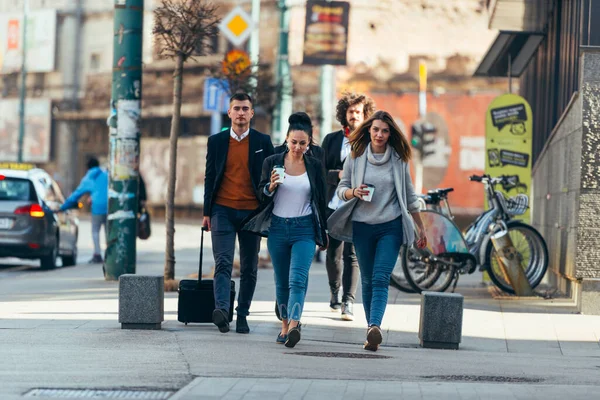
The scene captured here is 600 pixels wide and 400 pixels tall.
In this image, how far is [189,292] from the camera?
34.4 feet

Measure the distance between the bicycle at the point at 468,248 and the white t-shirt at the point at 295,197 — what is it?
14.2 ft

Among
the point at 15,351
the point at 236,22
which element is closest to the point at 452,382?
the point at 15,351

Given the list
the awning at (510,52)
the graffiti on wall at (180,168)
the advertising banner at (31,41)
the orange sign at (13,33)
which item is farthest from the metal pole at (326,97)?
the orange sign at (13,33)

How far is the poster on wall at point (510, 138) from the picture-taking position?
54.8ft

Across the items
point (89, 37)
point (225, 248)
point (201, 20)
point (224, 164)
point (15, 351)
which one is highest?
point (89, 37)

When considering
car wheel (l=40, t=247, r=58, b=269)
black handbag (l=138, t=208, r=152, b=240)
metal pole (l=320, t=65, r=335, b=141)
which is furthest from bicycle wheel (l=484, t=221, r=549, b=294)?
metal pole (l=320, t=65, r=335, b=141)

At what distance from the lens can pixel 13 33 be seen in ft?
208

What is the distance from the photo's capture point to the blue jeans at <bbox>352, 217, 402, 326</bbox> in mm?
9555

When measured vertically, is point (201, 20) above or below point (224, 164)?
above

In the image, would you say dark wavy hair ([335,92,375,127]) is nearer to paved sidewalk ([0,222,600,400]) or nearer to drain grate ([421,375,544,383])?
paved sidewalk ([0,222,600,400])

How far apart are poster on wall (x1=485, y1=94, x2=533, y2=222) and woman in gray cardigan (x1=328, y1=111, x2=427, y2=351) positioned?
23.0 ft

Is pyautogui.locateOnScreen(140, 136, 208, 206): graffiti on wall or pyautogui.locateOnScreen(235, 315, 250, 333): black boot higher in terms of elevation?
pyautogui.locateOnScreen(140, 136, 208, 206): graffiti on wall

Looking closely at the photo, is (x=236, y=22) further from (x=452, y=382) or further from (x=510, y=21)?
(x=452, y=382)

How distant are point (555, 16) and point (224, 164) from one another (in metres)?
9.50
